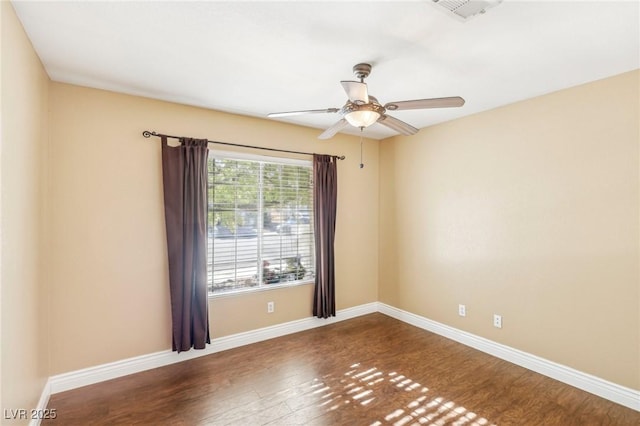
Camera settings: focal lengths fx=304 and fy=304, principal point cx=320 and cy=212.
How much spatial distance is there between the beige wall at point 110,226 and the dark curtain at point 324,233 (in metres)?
1.06

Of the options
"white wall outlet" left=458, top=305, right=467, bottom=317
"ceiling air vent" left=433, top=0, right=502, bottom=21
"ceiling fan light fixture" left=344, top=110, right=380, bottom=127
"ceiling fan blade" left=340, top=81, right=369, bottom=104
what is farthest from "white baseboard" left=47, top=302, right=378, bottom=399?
"ceiling air vent" left=433, top=0, right=502, bottom=21

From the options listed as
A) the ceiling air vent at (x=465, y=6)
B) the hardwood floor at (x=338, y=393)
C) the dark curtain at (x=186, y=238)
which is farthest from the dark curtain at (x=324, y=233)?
the ceiling air vent at (x=465, y=6)

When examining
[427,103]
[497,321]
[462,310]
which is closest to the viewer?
[427,103]

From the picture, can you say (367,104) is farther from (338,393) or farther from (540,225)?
(338,393)

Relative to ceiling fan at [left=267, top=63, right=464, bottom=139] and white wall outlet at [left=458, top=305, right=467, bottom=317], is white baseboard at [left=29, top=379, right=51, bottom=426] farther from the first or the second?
white wall outlet at [left=458, top=305, right=467, bottom=317]

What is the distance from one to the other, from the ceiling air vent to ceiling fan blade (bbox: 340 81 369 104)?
55 cm

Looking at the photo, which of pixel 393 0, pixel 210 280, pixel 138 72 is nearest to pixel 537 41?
pixel 393 0

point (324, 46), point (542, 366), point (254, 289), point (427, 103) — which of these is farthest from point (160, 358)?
point (542, 366)

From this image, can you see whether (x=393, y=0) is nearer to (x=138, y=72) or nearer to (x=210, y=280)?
(x=138, y=72)

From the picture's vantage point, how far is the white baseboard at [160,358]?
8.51 feet

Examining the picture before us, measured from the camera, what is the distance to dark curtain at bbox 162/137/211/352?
2.96 meters

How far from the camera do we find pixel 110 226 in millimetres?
2771

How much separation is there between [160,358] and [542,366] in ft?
12.0

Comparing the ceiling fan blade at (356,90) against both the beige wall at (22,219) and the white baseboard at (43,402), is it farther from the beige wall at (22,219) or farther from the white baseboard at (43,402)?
the white baseboard at (43,402)
